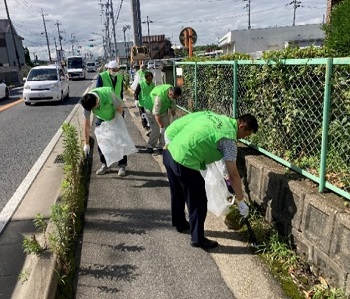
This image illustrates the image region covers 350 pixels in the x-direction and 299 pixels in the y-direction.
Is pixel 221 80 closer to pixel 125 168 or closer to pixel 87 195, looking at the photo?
pixel 125 168

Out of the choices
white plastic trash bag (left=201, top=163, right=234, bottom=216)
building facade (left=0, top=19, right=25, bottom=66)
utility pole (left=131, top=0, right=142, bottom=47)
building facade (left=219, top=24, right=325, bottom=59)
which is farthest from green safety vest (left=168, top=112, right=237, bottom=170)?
building facade (left=0, top=19, right=25, bottom=66)

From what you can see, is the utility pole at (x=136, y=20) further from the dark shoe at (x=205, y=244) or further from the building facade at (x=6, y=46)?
the building facade at (x=6, y=46)

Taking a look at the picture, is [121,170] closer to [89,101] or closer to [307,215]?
[89,101]

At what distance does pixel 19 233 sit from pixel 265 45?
38.3 metres

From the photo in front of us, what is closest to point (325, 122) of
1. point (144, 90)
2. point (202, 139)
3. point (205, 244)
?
point (202, 139)

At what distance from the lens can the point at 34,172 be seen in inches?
227

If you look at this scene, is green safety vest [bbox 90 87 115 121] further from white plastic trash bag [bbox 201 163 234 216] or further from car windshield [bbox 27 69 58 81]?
car windshield [bbox 27 69 58 81]

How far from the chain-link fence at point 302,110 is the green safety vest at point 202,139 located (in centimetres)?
76

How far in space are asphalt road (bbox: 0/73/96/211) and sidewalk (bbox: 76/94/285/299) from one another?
168cm

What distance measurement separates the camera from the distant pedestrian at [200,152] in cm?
295

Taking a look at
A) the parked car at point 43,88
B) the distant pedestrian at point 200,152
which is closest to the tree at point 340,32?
the distant pedestrian at point 200,152

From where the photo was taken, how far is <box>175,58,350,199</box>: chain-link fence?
110 inches

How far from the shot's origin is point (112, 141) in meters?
5.02

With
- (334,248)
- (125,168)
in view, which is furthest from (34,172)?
(334,248)
